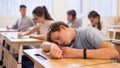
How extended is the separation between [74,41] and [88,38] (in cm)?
10

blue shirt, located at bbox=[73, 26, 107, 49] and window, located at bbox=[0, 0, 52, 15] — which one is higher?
window, located at bbox=[0, 0, 52, 15]

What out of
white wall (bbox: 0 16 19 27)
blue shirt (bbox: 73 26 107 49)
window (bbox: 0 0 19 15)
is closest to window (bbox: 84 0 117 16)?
window (bbox: 0 0 19 15)

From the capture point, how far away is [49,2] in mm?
5992

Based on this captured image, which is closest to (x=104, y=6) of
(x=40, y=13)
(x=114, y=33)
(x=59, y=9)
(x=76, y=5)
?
(x=76, y=5)

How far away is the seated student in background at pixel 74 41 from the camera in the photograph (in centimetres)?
130

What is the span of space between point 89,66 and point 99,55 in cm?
20

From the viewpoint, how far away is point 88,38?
1.41 metres

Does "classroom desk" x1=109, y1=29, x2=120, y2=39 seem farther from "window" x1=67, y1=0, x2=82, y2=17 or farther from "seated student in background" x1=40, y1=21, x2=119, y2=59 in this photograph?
"seated student in background" x1=40, y1=21, x2=119, y2=59

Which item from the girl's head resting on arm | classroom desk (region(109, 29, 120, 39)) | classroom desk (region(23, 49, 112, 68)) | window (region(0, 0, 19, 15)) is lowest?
classroom desk (region(109, 29, 120, 39))

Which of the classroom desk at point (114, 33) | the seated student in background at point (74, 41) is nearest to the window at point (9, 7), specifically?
the classroom desk at point (114, 33)

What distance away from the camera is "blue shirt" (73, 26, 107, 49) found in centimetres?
137

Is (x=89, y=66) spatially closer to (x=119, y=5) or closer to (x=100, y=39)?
(x=100, y=39)

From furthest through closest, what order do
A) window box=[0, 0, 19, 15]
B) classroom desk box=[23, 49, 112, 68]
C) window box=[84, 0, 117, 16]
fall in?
window box=[84, 0, 117, 16] < window box=[0, 0, 19, 15] < classroom desk box=[23, 49, 112, 68]

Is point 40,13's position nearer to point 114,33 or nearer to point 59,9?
point 114,33
